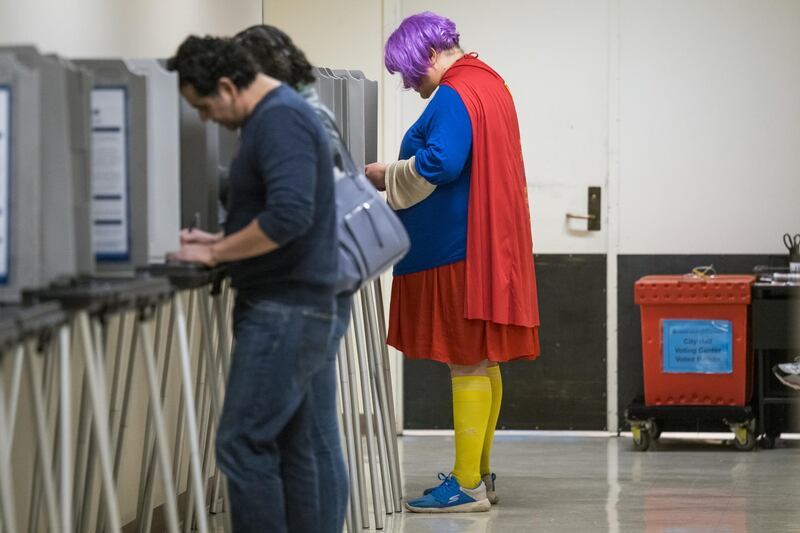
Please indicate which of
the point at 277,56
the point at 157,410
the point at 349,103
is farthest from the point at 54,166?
the point at 349,103

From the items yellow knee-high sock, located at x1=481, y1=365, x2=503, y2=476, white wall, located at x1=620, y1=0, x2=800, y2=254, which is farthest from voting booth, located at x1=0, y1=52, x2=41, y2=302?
white wall, located at x1=620, y1=0, x2=800, y2=254

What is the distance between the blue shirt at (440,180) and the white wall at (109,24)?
0.81m

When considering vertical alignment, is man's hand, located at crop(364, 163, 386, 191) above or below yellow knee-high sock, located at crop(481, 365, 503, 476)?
above

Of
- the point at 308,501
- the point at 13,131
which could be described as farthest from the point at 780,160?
the point at 13,131

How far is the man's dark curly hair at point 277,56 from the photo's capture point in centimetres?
301

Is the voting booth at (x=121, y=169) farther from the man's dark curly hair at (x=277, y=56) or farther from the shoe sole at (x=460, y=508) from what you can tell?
the shoe sole at (x=460, y=508)

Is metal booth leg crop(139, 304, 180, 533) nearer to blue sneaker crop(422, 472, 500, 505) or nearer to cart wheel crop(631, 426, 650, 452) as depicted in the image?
A: blue sneaker crop(422, 472, 500, 505)

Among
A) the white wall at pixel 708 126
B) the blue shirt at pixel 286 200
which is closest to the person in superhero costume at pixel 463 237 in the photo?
the blue shirt at pixel 286 200

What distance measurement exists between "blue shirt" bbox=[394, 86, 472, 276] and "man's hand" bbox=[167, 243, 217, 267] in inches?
58.7

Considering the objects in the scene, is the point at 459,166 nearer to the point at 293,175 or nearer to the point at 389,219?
the point at 389,219

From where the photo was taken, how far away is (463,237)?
4332 mm

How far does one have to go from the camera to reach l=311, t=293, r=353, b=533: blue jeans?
3.00 m

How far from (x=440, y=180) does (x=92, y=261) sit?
185cm

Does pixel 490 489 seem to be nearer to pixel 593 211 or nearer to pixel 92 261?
pixel 593 211
